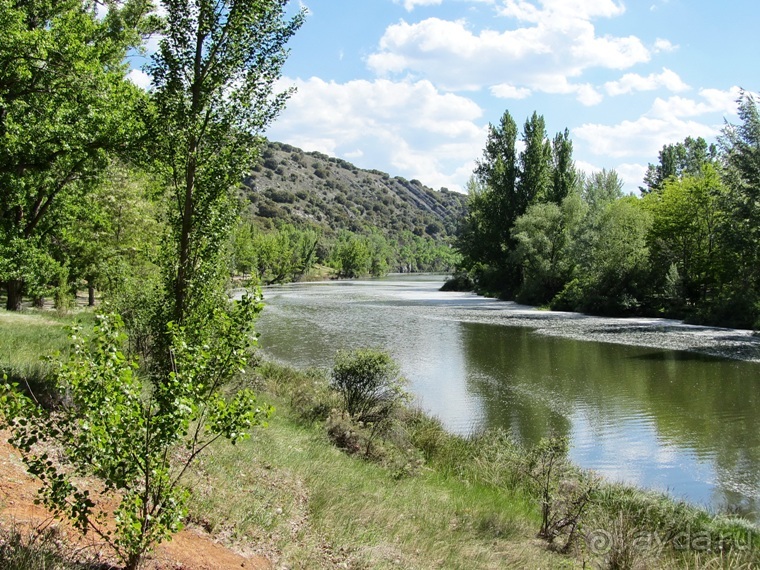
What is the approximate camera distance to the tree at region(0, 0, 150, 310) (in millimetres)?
12070

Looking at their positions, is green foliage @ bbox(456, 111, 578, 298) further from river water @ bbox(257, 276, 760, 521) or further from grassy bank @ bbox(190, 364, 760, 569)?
grassy bank @ bbox(190, 364, 760, 569)

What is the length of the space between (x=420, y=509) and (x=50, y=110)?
11.6 metres

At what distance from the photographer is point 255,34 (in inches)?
345

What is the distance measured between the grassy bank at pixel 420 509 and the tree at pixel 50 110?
14.5 feet

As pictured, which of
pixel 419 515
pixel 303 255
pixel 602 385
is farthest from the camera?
pixel 303 255

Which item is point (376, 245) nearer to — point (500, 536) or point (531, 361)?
point (531, 361)

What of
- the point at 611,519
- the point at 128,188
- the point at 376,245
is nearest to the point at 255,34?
the point at 611,519

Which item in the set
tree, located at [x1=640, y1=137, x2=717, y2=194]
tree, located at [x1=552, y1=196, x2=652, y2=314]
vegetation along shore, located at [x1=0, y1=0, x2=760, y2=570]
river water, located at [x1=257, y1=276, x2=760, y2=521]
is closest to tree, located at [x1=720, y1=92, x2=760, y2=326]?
river water, located at [x1=257, y1=276, x2=760, y2=521]

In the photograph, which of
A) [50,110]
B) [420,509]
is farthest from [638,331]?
[50,110]

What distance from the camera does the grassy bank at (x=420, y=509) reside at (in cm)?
653

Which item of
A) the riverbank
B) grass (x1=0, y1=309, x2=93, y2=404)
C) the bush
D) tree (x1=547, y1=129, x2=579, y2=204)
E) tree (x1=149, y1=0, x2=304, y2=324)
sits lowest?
the riverbank

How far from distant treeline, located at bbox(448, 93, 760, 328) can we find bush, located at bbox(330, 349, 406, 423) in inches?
1116

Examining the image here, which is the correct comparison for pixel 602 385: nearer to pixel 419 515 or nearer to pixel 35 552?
pixel 419 515

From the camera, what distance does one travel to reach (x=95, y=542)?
507cm
